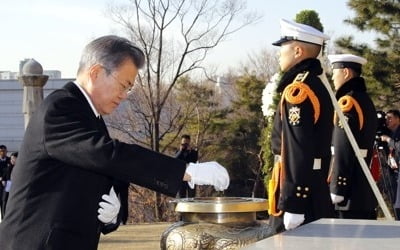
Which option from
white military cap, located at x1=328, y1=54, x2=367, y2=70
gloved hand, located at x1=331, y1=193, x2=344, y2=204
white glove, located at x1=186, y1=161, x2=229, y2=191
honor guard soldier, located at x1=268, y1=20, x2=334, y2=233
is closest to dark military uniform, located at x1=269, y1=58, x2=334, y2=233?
honor guard soldier, located at x1=268, y1=20, x2=334, y2=233

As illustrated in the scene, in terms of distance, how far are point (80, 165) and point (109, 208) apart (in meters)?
0.28

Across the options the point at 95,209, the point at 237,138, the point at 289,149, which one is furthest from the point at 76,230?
the point at 237,138

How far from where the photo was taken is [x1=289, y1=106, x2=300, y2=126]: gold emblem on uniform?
13.3 ft

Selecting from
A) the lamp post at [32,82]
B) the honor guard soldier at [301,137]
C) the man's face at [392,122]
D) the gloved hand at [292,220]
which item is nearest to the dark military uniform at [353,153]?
the honor guard soldier at [301,137]

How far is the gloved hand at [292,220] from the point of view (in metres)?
3.94

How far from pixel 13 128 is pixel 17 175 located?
49689 millimetres

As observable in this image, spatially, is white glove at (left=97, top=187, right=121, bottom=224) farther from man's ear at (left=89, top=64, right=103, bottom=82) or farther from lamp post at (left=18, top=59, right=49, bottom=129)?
lamp post at (left=18, top=59, right=49, bottom=129)

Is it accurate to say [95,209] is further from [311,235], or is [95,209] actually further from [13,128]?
[13,128]

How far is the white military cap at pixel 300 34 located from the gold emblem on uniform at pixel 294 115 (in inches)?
16.4

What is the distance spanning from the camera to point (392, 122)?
9.48 m

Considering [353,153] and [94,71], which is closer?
[94,71]

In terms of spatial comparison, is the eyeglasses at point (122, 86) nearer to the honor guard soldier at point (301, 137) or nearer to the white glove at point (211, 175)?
the white glove at point (211, 175)

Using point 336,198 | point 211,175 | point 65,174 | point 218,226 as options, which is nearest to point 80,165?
point 65,174

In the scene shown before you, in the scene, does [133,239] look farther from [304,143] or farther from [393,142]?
[304,143]
